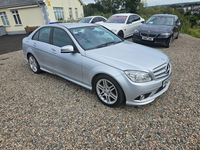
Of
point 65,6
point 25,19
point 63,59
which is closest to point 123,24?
point 63,59

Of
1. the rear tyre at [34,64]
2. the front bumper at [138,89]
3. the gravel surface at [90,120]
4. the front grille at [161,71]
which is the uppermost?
the front grille at [161,71]

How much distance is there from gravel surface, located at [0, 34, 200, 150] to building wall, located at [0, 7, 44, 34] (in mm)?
14624

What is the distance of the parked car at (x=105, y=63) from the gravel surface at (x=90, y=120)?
14.1 inches

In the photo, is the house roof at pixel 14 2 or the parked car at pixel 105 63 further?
the house roof at pixel 14 2

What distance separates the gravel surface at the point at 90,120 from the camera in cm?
223

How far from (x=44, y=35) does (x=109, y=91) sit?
2645 millimetres

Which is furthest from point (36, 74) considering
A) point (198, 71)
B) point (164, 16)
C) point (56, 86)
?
point (164, 16)

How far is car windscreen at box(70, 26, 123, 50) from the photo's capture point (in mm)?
3236

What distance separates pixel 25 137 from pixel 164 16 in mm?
9059

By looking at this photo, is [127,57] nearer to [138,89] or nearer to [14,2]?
[138,89]

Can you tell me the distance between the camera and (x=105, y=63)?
2.69 metres

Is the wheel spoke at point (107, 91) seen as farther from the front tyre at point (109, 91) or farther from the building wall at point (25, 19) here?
the building wall at point (25, 19)

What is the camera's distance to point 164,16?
8.27 m

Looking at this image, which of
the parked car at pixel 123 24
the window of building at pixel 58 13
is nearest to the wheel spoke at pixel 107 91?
the parked car at pixel 123 24
